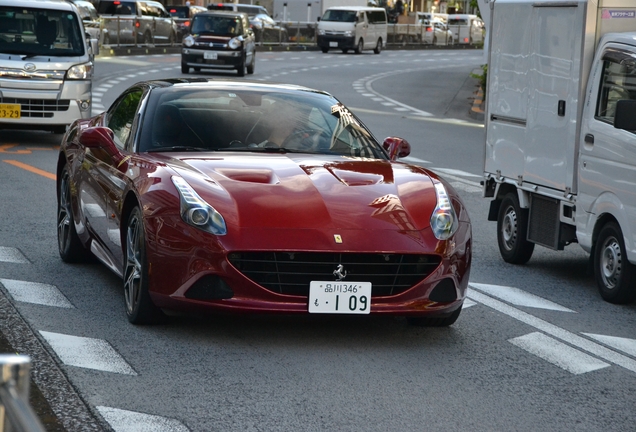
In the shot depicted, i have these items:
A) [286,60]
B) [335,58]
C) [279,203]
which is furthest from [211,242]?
[335,58]

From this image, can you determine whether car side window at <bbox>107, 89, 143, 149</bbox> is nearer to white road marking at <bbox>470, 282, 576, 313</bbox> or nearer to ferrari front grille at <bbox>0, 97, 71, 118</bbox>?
white road marking at <bbox>470, 282, 576, 313</bbox>

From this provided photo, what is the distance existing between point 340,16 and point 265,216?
50.6 metres

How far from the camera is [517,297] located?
8258 mm

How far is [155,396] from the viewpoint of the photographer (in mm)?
5289

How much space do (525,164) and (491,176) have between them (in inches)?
30.6

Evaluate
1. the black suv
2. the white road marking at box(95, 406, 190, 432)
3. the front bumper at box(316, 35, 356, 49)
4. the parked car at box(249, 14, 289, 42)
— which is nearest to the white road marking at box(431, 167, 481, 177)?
the white road marking at box(95, 406, 190, 432)

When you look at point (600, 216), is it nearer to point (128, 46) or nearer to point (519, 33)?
point (519, 33)

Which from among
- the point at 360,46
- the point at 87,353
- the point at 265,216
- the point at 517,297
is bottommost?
the point at 360,46

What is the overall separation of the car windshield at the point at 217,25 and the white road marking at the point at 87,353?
32.6m

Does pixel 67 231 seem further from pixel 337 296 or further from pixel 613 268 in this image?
pixel 613 268

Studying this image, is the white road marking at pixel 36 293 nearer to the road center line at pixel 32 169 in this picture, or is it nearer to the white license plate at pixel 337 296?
the white license plate at pixel 337 296

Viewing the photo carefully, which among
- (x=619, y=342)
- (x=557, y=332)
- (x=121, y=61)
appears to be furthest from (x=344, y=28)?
(x=619, y=342)

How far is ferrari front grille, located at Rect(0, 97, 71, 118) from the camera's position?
55.9 feet

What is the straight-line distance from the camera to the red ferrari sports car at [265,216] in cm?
623
